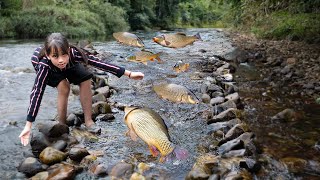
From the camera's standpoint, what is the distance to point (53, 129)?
5176 mm

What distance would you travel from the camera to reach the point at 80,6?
3694cm

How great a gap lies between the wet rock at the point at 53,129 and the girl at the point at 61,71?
0.30 m

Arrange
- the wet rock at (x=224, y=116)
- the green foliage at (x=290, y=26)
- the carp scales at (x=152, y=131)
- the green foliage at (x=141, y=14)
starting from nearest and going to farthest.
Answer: the carp scales at (x=152, y=131)
the wet rock at (x=224, y=116)
the green foliage at (x=290, y=26)
the green foliage at (x=141, y=14)

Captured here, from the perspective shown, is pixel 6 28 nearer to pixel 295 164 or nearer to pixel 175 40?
pixel 175 40

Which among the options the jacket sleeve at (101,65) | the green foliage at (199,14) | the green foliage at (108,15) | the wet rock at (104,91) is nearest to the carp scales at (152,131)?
the jacket sleeve at (101,65)

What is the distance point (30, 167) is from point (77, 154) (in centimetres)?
56

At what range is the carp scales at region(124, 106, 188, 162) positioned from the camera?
11.9 feet

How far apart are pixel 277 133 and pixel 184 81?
13.5 ft

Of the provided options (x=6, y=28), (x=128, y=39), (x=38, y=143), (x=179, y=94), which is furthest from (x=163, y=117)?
(x=6, y=28)

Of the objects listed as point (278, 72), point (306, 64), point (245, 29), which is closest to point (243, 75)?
point (278, 72)

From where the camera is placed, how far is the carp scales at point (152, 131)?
3615 mm

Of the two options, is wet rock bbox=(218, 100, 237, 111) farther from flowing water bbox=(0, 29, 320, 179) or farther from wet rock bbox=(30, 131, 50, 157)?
wet rock bbox=(30, 131, 50, 157)

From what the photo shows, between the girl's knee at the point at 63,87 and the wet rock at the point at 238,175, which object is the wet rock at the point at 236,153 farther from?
the girl's knee at the point at 63,87

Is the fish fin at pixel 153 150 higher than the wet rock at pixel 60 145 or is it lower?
higher
